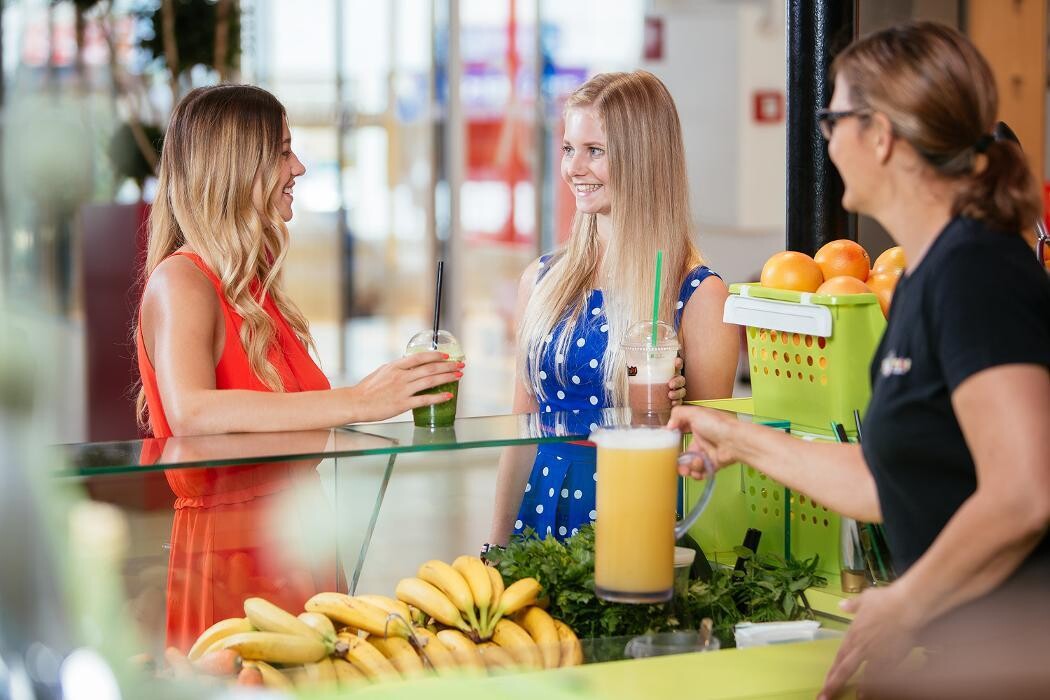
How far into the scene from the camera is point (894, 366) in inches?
66.3

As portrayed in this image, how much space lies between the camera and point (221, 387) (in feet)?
8.21

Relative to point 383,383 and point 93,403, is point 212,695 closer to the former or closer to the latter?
point 383,383

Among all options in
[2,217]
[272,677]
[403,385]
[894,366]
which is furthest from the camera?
[2,217]

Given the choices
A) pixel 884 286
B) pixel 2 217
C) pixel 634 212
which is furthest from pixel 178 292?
pixel 2 217

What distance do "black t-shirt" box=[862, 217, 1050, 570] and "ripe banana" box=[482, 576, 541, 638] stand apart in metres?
0.59

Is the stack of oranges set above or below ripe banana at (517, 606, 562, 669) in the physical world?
above

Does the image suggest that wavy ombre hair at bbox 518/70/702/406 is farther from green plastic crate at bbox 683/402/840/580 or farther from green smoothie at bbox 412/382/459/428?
green smoothie at bbox 412/382/459/428

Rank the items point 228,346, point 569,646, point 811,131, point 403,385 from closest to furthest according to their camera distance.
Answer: point 569,646 → point 403,385 → point 228,346 → point 811,131

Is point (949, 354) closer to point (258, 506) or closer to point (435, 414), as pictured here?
point (435, 414)

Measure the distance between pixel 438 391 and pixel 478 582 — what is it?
33 centimetres

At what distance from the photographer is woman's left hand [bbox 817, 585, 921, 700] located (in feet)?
5.49

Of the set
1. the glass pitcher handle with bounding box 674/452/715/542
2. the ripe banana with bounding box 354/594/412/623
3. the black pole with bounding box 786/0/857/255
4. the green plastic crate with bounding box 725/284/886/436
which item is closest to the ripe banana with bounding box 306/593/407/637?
the ripe banana with bounding box 354/594/412/623

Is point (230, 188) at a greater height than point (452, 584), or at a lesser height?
greater

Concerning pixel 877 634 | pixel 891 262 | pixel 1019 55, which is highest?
pixel 1019 55
